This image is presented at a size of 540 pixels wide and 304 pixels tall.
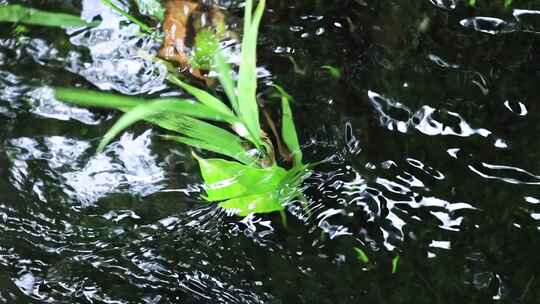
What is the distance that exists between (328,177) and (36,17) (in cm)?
87

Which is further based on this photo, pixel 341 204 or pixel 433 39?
pixel 433 39

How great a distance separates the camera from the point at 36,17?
5.11 feet

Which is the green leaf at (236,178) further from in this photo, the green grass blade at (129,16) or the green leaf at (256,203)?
the green grass blade at (129,16)

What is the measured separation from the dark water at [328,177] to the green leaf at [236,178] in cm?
8

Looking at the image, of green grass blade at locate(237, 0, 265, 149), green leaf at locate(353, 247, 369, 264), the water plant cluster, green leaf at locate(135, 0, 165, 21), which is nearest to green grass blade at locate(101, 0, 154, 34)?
green leaf at locate(135, 0, 165, 21)

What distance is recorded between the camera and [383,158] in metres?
1.29

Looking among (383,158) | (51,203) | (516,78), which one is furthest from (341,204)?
(51,203)

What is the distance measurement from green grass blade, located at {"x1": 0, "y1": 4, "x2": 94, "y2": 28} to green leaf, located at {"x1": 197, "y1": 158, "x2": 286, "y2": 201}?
581mm

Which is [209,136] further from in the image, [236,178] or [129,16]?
[129,16]

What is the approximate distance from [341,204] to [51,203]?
632mm

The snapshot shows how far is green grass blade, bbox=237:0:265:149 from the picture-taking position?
44.4 inches

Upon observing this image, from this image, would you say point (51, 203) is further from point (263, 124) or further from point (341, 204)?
point (341, 204)

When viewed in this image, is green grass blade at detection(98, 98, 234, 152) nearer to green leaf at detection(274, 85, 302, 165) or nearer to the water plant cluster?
the water plant cluster

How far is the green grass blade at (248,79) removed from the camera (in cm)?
113
